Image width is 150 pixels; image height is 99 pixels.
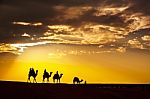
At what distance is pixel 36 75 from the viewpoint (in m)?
50.8

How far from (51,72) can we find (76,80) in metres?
7.74

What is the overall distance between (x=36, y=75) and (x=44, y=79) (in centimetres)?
374
